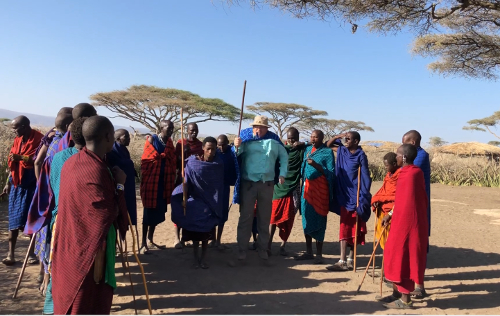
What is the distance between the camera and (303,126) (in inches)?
1724

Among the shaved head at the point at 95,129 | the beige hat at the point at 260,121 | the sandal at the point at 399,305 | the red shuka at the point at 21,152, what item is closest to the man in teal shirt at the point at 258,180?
the beige hat at the point at 260,121

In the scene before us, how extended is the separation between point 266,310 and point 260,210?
1.80m

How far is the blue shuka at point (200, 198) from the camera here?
5.16 meters

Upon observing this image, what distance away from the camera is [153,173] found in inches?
231

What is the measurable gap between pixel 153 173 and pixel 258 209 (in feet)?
5.29

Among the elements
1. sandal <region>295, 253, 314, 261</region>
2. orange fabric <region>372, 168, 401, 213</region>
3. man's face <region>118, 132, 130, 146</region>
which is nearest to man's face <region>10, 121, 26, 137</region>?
man's face <region>118, 132, 130, 146</region>

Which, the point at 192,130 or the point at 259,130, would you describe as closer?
the point at 259,130

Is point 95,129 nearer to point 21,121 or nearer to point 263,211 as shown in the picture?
point 21,121

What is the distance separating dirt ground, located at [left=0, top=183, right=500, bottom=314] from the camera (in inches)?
158

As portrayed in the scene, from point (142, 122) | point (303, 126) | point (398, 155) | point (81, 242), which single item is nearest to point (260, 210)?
point (398, 155)

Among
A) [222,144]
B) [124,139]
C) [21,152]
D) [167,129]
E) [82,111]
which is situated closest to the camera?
[82,111]

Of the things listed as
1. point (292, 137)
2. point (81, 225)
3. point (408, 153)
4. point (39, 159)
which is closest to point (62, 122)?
point (39, 159)

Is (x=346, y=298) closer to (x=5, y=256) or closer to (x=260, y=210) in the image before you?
(x=260, y=210)

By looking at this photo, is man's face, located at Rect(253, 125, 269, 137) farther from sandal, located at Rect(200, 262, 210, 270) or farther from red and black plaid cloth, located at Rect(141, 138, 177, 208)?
sandal, located at Rect(200, 262, 210, 270)
